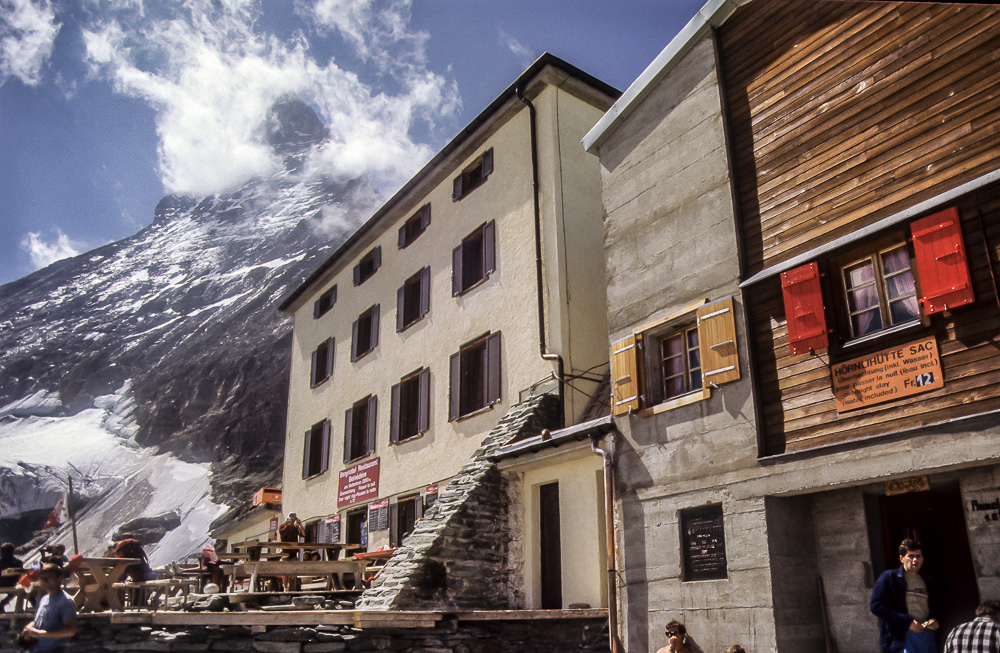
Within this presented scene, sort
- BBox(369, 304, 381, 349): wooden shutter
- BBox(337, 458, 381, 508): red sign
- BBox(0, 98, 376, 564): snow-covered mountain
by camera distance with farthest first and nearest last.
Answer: BBox(0, 98, 376, 564): snow-covered mountain
BBox(369, 304, 381, 349): wooden shutter
BBox(337, 458, 381, 508): red sign

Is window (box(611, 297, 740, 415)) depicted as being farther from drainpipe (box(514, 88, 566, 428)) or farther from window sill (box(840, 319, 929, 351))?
drainpipe (box(514, 88, 566, 428))

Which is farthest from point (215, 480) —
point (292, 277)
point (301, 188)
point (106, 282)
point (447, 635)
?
point (301, 188)

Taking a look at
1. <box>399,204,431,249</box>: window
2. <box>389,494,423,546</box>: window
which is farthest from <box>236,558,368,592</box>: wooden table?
<box>399,204,431,249</box>: window

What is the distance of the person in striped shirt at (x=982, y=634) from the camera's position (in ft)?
21.3

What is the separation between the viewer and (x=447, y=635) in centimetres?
1173

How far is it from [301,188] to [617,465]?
109 m

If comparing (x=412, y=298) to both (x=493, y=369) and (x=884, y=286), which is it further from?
(x=884, y=286)

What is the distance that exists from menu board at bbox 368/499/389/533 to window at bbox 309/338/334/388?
5.82 metres

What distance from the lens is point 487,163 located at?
18.2 m

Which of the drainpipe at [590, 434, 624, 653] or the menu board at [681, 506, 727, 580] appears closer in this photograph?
the menu board at [681, 506, 727, 580]

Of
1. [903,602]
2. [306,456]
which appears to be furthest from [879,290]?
[306,456]

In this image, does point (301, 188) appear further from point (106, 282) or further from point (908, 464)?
point (908, 464)

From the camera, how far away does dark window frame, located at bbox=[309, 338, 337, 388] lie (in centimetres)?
2425

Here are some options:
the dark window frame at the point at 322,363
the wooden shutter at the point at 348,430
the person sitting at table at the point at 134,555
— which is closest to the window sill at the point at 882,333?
the person sitting at table at the point at 134,555
